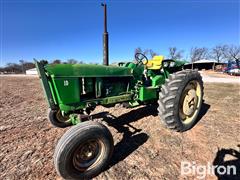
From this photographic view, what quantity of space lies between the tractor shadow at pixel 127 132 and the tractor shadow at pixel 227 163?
50.0 inches

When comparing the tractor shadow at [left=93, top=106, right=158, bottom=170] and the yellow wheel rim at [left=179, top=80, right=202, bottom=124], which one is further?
the yellow wheel rim at [left=179, top=80, right=202, bottom=124]

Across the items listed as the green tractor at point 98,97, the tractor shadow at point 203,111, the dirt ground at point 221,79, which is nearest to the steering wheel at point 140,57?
the green tractor at point 98,97

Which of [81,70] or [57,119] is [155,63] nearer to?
[81,70]

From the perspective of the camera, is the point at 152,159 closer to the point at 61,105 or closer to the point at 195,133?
the point at 195,133

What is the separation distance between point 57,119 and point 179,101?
2754 mm

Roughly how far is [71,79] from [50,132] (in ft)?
5.55

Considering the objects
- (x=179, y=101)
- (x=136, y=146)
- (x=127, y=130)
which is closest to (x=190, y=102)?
(x=179, y=101)

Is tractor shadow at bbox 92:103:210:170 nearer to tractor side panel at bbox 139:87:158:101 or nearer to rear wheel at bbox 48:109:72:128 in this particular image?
tractor side panel at bbox 139:87:158:101

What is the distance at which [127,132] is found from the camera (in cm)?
368

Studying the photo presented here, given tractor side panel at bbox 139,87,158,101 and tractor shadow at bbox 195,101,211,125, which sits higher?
tractor side panel at bbox 139,87,158,101

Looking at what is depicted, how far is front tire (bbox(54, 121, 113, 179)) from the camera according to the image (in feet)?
6.97

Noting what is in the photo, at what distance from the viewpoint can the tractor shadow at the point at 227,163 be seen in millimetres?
2306

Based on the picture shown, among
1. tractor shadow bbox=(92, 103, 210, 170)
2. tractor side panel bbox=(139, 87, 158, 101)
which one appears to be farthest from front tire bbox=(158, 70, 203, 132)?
tractor shadow bbox=(92, 103, 210, 170)

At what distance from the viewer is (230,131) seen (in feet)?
12.0
